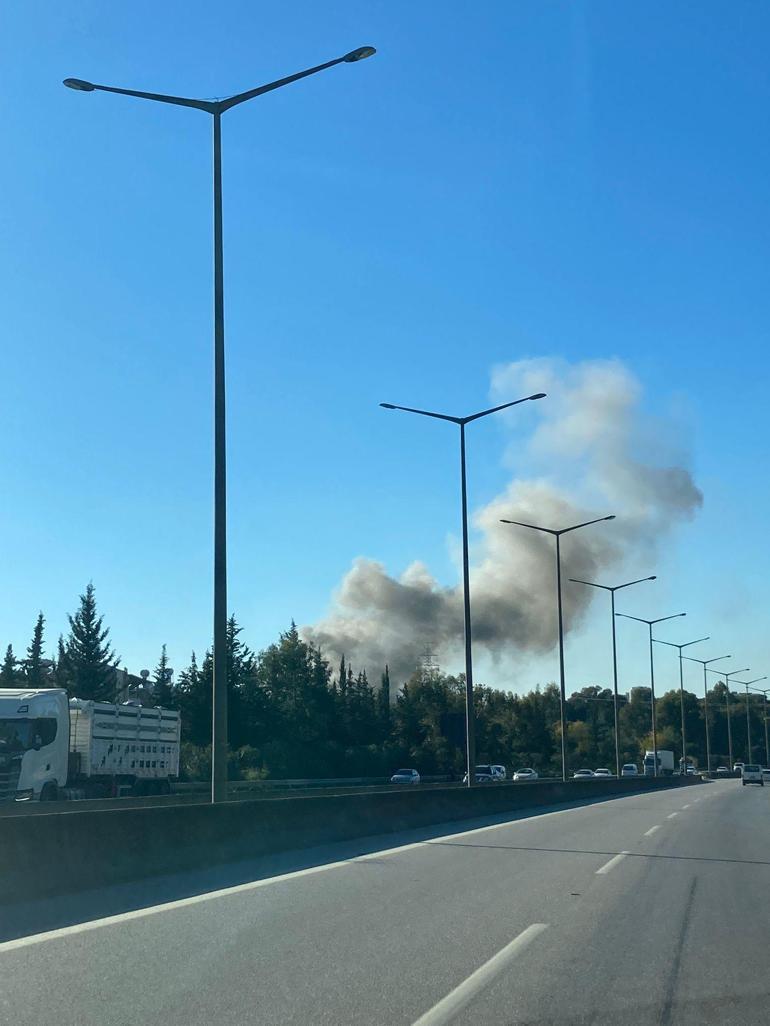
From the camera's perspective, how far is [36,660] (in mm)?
113062

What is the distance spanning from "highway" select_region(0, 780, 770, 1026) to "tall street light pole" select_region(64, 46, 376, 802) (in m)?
2.26

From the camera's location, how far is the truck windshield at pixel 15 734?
3197 cm

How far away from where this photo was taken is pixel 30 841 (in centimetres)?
1338

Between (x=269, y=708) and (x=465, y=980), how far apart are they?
97.8 metres

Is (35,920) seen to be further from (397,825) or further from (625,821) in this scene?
(625,821)

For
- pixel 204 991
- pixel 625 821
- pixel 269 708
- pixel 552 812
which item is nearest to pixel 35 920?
pixel 204 991

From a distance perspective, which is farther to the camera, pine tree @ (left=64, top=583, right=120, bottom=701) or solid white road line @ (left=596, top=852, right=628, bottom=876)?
pine tree @ (left=64, top=583, right=120, bottom=701)

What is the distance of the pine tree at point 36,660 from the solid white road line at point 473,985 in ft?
319

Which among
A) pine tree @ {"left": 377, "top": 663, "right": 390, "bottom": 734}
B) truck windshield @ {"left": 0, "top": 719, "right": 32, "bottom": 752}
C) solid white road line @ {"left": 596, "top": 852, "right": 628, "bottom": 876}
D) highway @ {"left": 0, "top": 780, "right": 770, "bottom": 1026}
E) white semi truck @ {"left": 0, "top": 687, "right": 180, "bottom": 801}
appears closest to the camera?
highway @ {"left": 0, "top": 780, "right": 770, "bottom": 1026}

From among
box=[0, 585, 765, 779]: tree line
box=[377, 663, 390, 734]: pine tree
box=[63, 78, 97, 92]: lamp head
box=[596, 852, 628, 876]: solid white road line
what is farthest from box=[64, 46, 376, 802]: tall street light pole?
box=[377, 663, 390, 734]: pine tree

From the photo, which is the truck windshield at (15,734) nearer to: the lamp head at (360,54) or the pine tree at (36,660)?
the lamp head at (360,54)

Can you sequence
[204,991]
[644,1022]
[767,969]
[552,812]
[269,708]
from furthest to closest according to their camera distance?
[269,708] < [552,812] < [767,969] < [204,991] < [644,1022]

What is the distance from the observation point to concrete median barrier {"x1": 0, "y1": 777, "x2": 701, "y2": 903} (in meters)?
13.3

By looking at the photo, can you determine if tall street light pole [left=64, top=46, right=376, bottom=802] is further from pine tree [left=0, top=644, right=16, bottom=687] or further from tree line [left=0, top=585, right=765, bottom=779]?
pine tree [left=0, top=644, right=16, bottom=687]
